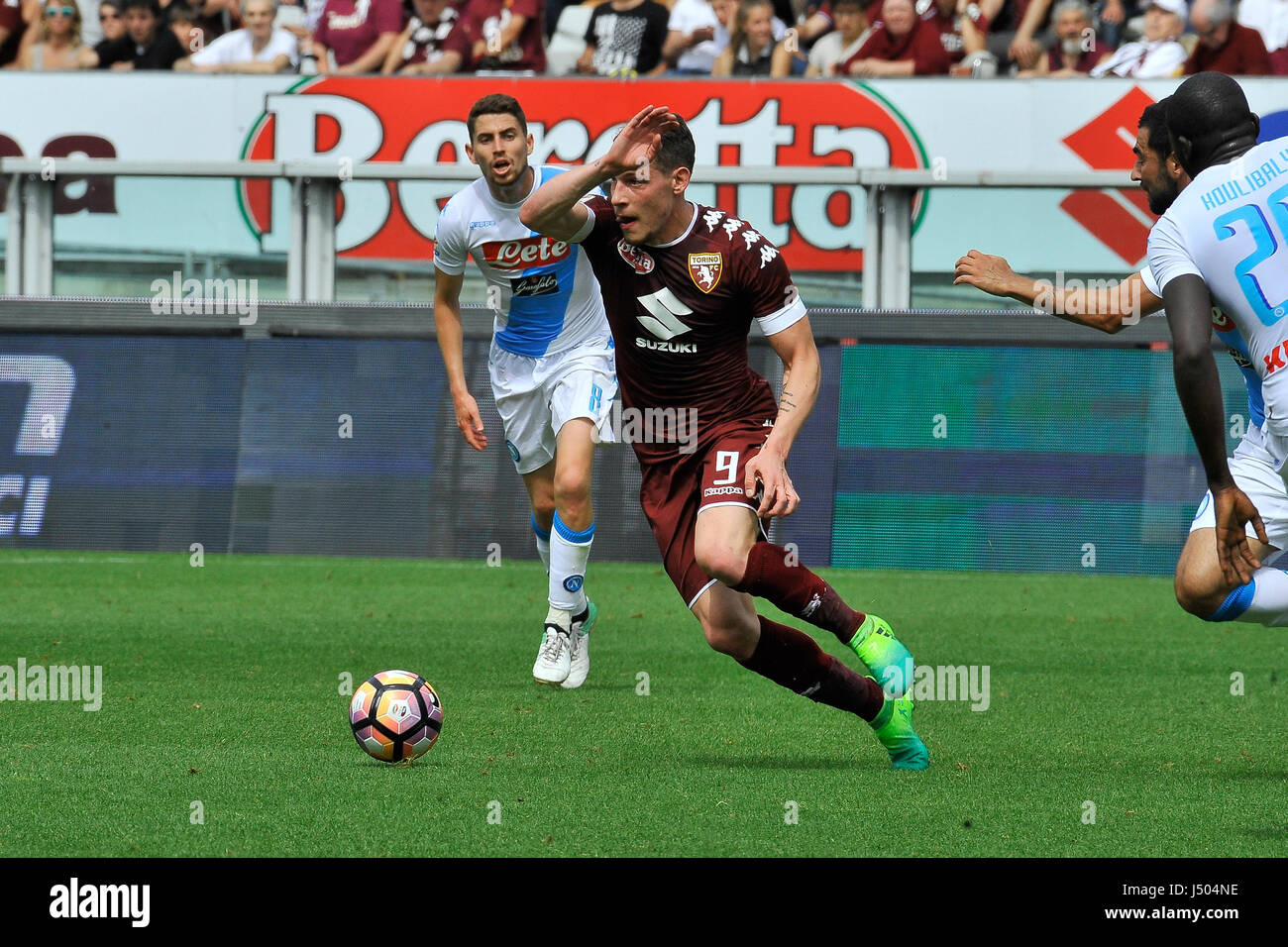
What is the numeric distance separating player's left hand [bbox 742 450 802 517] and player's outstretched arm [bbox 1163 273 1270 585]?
1.27 metres

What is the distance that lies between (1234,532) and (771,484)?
58.1 inches

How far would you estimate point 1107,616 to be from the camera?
10.7 metres

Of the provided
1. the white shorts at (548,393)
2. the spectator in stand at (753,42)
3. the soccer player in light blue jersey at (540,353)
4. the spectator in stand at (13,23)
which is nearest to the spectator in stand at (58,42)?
the spectator in stand at (13,23)

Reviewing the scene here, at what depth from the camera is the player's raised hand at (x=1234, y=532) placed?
5.24 m

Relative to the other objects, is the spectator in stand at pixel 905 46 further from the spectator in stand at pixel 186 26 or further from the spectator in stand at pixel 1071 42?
the spectator in stand at pixel 186 26

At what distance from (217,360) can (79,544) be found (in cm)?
174

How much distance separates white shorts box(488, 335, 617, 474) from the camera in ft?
28.3

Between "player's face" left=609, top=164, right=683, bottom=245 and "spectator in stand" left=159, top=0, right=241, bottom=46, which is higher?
"spectator in stand" left=159, top=0, right=241, bottom=46

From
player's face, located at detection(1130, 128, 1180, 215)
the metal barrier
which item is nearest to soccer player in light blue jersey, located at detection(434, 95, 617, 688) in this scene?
player's face, located at detection(1130, 128, 1180, 215)

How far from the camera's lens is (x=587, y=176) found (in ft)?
19.8

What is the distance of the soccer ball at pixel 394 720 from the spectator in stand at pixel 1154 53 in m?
10.9

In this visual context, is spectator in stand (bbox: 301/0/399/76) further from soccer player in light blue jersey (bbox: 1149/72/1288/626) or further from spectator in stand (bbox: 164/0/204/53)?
soccer player in light blue jersey (bbox: 1149/72/1288/626)
